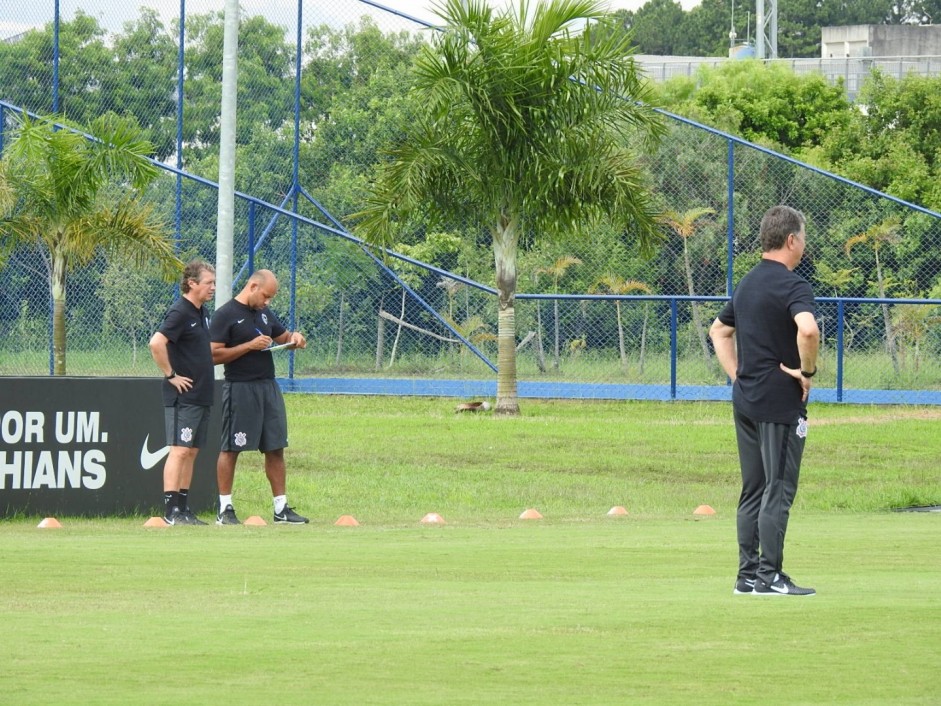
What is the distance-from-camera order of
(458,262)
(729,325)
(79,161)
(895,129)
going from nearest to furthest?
(729,325) → (79,161) → (458,262) → (895,129)

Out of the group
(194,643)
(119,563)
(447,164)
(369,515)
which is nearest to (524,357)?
(447,164)

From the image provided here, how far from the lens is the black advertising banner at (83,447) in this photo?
12.6 meters

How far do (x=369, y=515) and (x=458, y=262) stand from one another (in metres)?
17.9

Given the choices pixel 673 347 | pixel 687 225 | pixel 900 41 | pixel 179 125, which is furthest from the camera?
pixel 900 41

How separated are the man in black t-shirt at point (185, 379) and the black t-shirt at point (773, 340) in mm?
5478

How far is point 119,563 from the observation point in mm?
9016

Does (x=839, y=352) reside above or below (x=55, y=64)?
below

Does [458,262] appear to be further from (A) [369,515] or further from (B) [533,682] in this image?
(B) [533,682]

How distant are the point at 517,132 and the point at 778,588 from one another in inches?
681

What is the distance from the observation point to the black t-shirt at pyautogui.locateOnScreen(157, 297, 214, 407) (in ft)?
39.2

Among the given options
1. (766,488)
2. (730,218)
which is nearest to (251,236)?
(730,218)

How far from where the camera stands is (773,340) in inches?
294

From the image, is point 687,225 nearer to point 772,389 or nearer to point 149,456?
point 149,456

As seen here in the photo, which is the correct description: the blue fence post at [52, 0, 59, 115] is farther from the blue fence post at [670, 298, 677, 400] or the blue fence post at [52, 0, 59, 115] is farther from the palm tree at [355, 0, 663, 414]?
the blue fence post at [670, 298, 677, 400]
